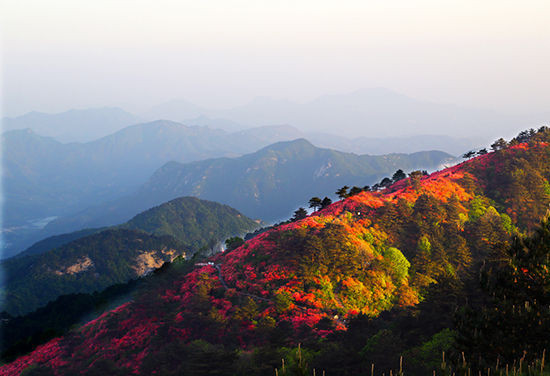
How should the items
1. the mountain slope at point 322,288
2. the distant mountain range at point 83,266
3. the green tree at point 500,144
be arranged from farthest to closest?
1. the distant mountain range at point 83,266
2. the green tree at point 500,144
3. the mountain slope at point 322,288

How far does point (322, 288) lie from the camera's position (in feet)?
129

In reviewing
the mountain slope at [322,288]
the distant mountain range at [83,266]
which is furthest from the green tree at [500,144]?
the distant mountain range at [83,266]

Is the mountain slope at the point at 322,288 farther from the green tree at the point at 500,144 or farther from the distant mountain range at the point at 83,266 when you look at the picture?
the distant mountain range at the point at 83,266

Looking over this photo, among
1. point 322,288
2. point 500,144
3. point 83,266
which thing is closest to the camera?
point 322,288

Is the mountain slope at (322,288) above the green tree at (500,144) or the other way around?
→ the other way around

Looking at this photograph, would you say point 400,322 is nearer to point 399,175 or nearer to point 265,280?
point 265,280

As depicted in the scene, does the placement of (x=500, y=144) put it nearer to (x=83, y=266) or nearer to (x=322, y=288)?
(x=322, y=288)

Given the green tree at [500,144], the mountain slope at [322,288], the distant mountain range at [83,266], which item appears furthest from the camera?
the distant mountain range at [83,266]

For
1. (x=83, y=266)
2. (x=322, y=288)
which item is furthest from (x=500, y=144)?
(x=83, y=266)

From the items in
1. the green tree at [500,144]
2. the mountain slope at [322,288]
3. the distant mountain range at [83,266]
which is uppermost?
the green tree at [500,144]

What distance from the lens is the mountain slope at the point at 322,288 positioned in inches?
1096

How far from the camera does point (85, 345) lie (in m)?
43.8

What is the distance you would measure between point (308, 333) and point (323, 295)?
7.00 m

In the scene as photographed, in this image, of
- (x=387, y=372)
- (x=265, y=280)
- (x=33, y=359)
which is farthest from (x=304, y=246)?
(x=33, y=359)
